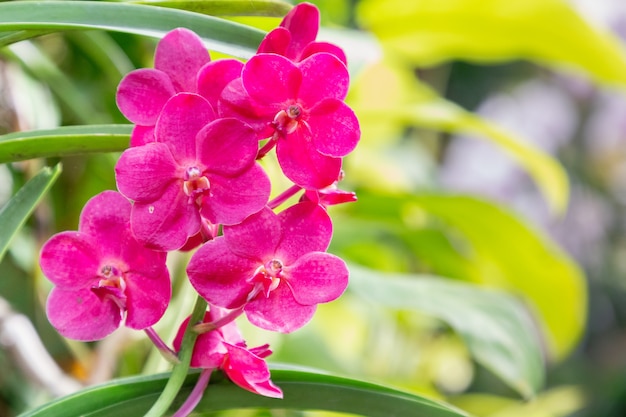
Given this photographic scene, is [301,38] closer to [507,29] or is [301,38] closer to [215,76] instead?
[215,76]

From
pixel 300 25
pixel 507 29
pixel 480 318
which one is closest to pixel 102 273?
pixel 300 25

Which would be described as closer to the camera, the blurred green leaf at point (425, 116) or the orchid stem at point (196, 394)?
the orchid stem at point (196, 394)

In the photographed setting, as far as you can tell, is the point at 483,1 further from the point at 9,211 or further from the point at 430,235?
the point at 9,211

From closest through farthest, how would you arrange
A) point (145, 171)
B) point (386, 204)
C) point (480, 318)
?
1. point (145, 171)
2. point (480, 318)
3. point (386, 204)

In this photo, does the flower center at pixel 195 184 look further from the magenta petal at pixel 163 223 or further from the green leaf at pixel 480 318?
the green leaf at pixel 480 318

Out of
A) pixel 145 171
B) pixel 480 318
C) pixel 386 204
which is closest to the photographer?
pixel 145 171

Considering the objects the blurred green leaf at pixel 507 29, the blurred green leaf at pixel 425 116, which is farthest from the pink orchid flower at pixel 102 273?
the blurred green leaf at pixel 507 29

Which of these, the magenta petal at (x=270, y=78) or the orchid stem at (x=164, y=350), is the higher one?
the magenta petal at (x=270, y=78)
